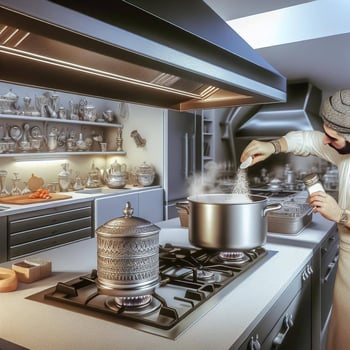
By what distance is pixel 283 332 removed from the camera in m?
1.28

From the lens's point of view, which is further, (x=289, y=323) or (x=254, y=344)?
(x=289, y=323)

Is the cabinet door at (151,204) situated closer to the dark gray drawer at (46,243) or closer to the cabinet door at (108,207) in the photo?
the cabinet door at (108,207)

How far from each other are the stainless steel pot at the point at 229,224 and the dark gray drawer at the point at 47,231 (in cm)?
228

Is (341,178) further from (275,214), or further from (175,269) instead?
(175,269)

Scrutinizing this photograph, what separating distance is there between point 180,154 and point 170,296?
399 cm

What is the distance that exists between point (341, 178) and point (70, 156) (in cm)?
359

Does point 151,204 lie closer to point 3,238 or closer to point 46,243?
point 46,243


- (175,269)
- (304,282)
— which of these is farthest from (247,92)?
(304,282)

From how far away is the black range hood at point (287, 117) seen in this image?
188 inches

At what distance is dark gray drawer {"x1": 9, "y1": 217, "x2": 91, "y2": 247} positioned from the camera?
10.4 feet

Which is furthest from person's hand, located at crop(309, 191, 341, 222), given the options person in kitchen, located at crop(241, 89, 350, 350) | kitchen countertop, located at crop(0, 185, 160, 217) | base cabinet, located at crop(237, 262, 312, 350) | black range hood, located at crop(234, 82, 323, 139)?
black range hood, located at crop(234, 82, 323, 139)

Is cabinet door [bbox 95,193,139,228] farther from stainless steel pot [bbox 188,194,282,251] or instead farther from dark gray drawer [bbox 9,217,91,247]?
stainless steel pot [bbox 188,194,282,251]

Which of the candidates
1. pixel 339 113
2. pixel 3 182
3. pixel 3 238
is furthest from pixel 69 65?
pixel 3 182

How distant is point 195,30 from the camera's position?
38.3 inches
